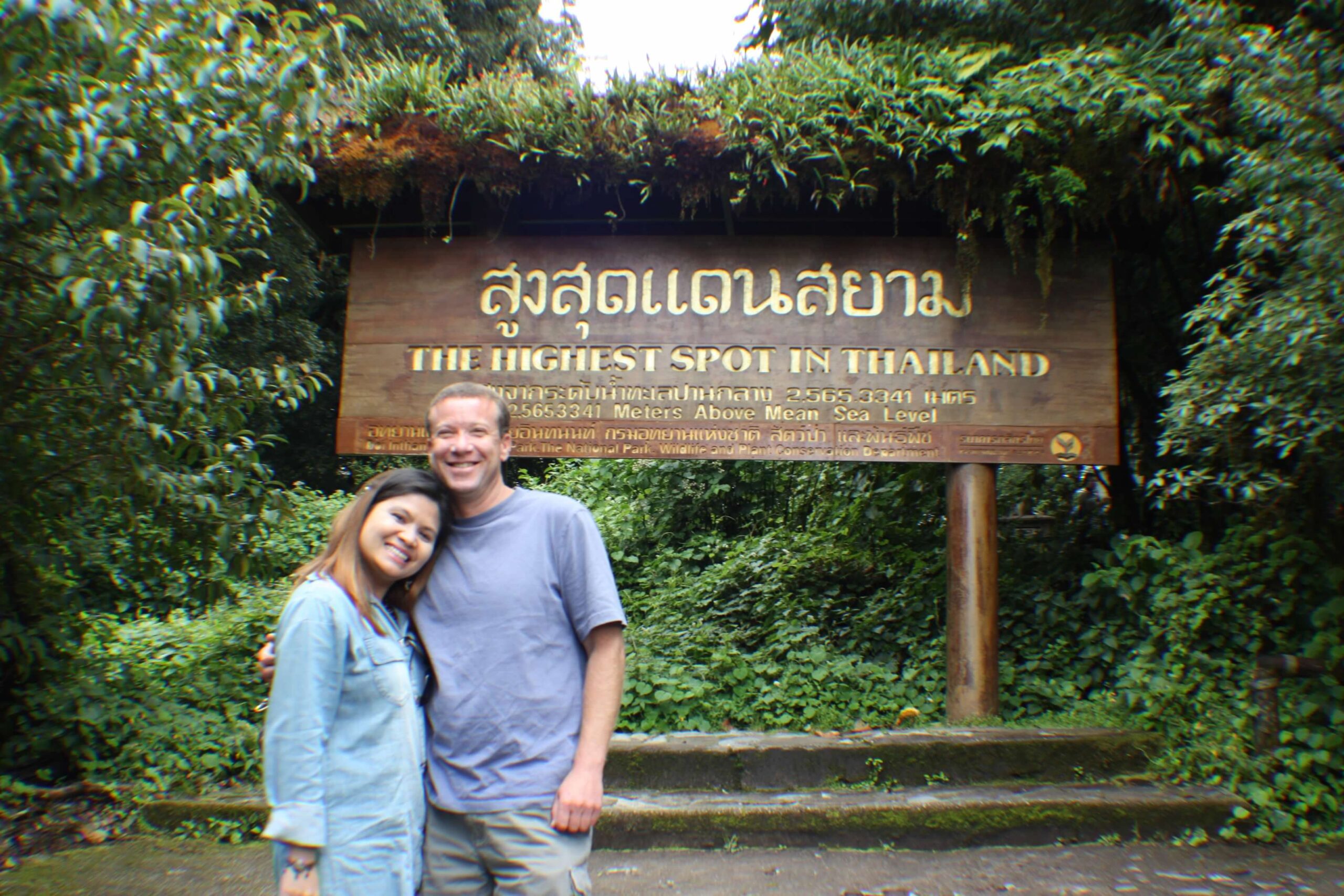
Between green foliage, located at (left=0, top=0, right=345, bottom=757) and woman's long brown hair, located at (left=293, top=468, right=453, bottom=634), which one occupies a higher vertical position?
green foliage, located at (left=0, top=0, right=345, bottom=757)

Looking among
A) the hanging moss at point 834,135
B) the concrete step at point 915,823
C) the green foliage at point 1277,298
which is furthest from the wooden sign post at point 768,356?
the concrete step at point 915,823

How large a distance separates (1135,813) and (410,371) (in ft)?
14.1

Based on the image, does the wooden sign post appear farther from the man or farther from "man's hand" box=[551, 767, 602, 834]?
"man's hand" box=[551, 767, 602, 834]

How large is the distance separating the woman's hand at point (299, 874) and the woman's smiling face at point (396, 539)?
1.94ft

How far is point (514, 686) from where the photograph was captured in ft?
6.90

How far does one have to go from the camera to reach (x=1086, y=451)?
4695 millimetres

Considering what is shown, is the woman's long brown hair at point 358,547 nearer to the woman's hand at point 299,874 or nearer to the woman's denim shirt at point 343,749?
the woman's denim shirt at point 343,749

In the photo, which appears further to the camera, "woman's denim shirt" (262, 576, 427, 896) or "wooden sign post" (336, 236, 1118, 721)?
"wooden sign post" (336, 236, 1118, 721)

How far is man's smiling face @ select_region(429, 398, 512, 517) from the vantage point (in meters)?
2.27

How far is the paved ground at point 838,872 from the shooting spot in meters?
3.58

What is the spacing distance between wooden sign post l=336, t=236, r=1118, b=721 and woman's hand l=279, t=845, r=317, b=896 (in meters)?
2.99

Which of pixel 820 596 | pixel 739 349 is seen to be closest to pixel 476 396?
pixel 739 349

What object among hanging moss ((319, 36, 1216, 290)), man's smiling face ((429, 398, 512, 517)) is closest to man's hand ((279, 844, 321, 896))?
man's smiling face ((429, 398, 512, 517))

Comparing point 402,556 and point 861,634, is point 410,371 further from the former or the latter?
point 861,634
